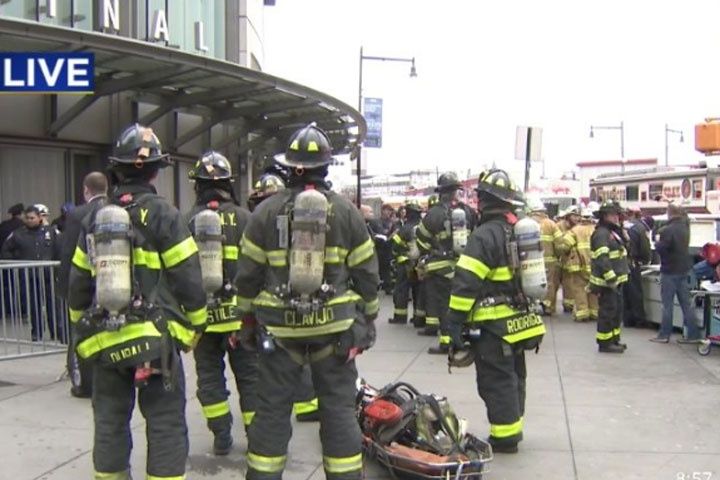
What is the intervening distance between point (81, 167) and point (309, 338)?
10770 mm

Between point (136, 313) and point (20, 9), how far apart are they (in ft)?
32.1

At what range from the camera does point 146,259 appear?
13.2 ft

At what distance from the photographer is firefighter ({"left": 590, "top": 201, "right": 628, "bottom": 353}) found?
Result: 9.32 m

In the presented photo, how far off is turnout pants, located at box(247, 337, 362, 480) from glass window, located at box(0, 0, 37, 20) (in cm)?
959

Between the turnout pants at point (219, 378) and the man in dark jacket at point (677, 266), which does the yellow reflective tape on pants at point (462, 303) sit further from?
the man in dark jacket at point (677, 266)

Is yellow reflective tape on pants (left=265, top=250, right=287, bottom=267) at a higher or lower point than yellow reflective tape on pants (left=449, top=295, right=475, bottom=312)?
higher

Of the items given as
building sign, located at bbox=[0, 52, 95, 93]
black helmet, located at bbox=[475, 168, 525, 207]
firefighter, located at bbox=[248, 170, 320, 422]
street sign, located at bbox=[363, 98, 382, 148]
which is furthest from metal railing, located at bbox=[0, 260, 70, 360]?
street sign, located at bbox=[363, 98, 382, 148]

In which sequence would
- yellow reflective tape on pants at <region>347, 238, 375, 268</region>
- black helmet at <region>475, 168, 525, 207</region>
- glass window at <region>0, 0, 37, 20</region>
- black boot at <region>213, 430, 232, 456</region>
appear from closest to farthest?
1. yellow reflective tape on pants at <region>347, 238, 375, 268</region>
2. black boot at <region>213, 430, 232, 456</region>
3. black helmet at <region>475, 168, 525, 207</region>
4. glass window at <region>0, 0, 37, 20</region>

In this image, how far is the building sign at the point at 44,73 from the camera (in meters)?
7.49

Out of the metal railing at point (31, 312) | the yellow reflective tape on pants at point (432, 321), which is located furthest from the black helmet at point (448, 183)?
the metal railing at point (31, 312)

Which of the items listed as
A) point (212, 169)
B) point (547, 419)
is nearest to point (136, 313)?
point (212, 169)

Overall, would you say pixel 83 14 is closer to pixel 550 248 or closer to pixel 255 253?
pixel 550 248

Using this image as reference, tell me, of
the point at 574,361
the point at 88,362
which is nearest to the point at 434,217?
the point at 574,361

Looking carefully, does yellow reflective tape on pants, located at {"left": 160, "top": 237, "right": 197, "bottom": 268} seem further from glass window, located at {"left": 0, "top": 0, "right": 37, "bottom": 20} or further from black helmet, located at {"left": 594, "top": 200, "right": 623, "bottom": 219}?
glass window, located at {"left": 0, "top": 0, "right": 37, "bottom": 20}
